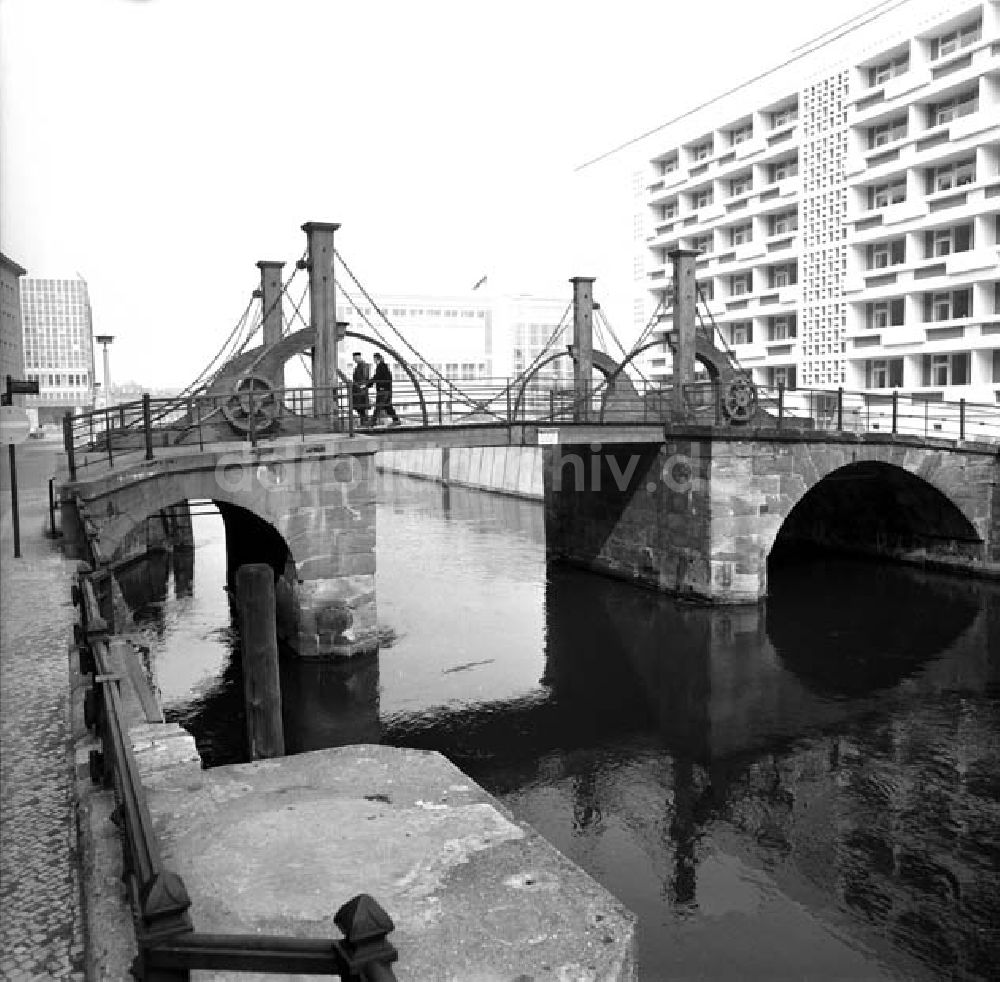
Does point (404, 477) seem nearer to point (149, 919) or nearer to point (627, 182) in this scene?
point (627, 182)

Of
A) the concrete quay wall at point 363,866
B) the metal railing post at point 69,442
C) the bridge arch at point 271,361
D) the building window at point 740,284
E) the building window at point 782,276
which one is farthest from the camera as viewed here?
the building window at point 740,284

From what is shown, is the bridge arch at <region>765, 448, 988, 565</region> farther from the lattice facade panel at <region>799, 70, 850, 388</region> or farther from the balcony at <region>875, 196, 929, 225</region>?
the balcony at <region>875, 196, 929, 225</region>

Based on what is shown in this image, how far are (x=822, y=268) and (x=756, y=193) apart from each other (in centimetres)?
526

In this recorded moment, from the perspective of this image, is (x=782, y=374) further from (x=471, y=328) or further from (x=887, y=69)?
(x=471, y=328)

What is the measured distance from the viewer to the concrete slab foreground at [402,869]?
13.4 feet

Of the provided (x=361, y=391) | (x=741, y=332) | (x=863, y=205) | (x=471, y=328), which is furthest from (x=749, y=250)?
(x=361, y=391)

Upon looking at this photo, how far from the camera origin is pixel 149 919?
2.48m

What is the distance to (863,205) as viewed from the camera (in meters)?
35.8

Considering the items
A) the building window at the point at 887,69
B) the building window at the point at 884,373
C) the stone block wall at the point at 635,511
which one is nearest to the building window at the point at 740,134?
the building window at the point at 887,69

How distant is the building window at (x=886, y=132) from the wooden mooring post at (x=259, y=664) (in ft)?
108

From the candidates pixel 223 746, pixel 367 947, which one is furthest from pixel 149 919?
pixel 223 746

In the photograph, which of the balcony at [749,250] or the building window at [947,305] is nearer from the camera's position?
the building window at [947,305]

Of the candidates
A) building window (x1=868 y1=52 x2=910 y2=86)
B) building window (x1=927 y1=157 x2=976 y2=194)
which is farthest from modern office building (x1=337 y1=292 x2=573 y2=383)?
building window (x1=927 y1=157 x2=976 y2=194)

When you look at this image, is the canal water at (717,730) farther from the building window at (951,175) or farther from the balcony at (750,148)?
the balcony at (750,148)
